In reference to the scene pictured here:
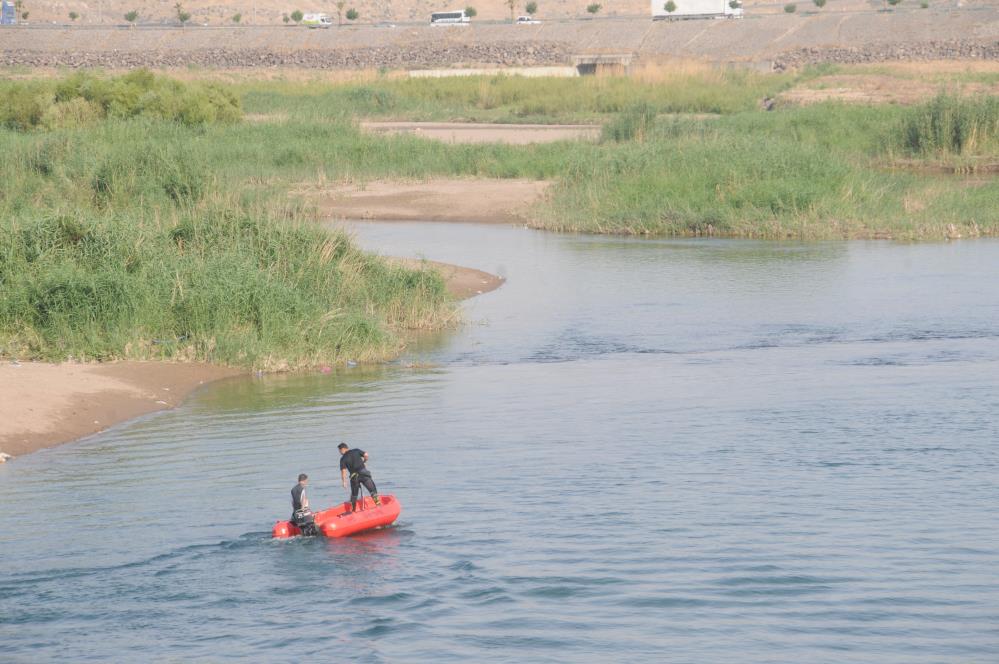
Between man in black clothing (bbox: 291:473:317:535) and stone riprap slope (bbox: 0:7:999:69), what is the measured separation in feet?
255

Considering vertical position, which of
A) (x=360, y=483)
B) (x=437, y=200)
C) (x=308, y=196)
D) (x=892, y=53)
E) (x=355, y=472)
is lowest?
(x=360, y=483)

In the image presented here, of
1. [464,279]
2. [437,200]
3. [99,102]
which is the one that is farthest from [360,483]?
[99,102]

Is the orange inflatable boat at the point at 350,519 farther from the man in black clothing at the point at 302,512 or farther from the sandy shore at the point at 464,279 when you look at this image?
the sandy shore at the point at 464,279

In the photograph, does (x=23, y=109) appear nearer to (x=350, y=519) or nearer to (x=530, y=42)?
(x=350, y=519)

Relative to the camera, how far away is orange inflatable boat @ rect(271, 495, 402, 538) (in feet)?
40.2

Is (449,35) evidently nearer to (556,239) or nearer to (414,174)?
(414,174)

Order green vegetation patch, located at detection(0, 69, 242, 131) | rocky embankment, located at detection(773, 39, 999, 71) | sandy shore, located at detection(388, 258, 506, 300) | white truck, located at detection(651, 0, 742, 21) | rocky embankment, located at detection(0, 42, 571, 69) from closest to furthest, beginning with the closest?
sandy shore, located at detection(388, 258, 506, 300), green vegetation patch, located at detection(0, 69, 242, 131), rocky embankment, located at detection(773, 39, 999, 71), rocky embankment, located at detection(0, 42, 571, 69), white truck, located at detection(651, 0, 742, 21)

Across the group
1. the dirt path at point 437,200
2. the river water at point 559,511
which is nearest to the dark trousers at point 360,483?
the river water at point 559,511

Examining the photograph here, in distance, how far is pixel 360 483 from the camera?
12625 mm

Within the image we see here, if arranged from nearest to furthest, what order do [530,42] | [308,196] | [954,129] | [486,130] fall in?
1. [308,196]
2. [954,129]
3. [486,130]
4. [530,42]

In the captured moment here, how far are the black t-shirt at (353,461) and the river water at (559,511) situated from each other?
64 cm

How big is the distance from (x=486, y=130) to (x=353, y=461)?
50514 millimetres

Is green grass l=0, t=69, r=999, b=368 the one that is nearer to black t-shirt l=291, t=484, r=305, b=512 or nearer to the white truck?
black t-shirt l=291, t=484, r=305, b=512

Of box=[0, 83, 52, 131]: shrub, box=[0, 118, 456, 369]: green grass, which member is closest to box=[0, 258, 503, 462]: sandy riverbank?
box=[0, 118, 456, 369]: green grass
